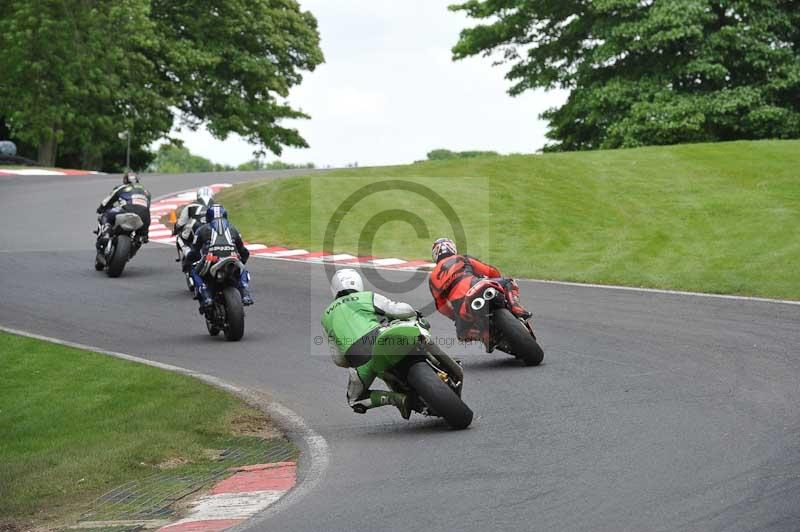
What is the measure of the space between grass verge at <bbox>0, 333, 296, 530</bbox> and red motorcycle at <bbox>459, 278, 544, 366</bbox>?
2796 millimetres

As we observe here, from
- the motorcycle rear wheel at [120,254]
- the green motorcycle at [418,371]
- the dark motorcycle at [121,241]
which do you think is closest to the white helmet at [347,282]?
the green motorcycle at [418,371]

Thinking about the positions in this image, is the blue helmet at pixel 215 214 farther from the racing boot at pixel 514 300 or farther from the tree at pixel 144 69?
the tree at pixel 144 69

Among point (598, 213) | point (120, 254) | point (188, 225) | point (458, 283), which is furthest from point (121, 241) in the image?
point (598, 213)

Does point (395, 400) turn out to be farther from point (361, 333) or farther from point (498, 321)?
point (498, 321)

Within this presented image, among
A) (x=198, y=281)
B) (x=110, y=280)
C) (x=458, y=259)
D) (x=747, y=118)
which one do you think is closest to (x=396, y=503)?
(x=458, y=259)

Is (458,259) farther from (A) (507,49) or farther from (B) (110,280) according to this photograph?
(A) (507,49)

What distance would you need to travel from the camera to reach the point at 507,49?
47031 mm

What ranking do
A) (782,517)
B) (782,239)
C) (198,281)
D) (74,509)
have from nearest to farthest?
1. (782,517)
2. (74,509)
3. (198,281)
4. (782,239)

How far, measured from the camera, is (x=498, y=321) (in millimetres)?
12008

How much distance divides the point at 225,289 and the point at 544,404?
18.6 ft

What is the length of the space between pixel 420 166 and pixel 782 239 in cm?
1293

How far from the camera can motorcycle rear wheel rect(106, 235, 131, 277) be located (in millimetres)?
19656

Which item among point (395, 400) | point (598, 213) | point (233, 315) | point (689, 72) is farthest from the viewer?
point (689, 72)

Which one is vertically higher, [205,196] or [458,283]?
[205,196]
